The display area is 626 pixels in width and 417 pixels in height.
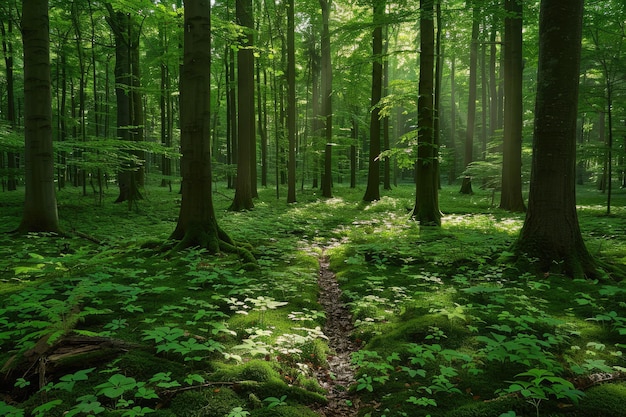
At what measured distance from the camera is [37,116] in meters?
7.21

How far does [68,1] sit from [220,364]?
549 inches

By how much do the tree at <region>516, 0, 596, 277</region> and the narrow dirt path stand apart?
3.22 metres

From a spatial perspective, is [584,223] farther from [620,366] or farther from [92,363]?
[92,363]

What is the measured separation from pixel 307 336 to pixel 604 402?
2.42m

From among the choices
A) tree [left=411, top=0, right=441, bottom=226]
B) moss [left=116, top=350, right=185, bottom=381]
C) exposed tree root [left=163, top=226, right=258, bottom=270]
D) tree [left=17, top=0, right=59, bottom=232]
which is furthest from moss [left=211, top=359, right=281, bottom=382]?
tree [left=411, top=0, right=441, bottom=226]

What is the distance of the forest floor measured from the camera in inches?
98.9

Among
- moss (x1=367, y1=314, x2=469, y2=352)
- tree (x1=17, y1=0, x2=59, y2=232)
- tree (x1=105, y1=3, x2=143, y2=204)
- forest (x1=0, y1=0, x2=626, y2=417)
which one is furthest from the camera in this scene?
tree (x1=105, y1=3, x2=143, y2=204)

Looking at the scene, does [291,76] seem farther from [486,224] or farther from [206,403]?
[206,403]

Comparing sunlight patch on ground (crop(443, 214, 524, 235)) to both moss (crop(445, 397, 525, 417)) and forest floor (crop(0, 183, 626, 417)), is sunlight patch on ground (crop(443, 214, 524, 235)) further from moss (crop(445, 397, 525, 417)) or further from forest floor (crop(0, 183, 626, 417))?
moss (crop(445, 397, 525, 417))

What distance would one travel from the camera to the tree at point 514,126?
12.4m

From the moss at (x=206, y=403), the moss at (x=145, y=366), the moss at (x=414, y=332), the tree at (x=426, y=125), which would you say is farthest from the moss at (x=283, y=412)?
the tree at (x=426, y=125)

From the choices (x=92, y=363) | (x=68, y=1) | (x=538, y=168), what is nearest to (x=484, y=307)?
(x=538, y=168)

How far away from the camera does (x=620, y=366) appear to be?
9.78 ft

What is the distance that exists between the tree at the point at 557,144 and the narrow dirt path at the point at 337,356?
3.22 meters
